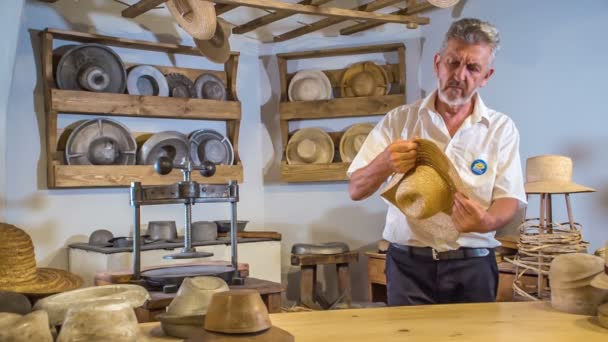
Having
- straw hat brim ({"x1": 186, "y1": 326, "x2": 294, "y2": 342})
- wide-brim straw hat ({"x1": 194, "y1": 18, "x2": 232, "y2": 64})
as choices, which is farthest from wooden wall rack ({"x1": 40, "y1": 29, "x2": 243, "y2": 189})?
straw hat brim ({"x1": 186, "y1": 326, "x2": 294, "y2": 342})


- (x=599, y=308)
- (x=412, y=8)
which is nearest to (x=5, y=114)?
(x=412, y=8)

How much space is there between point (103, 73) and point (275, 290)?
7.66 feet

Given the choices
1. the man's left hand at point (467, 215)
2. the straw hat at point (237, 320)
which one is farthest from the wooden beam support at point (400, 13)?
the straw hat at point (237, 320)

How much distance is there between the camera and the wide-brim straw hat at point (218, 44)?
386cm

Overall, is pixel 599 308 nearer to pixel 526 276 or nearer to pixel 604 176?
pixel 526 276

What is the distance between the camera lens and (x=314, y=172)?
487cm

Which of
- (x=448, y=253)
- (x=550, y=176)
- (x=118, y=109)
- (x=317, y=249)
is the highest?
(x=118, y=109)

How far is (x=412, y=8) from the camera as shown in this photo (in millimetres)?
4500

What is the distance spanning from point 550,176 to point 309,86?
212cm

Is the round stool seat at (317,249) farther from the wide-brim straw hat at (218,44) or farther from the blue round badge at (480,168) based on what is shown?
the blue round badge at (480,168)

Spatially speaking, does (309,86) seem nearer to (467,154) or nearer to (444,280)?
(467,154)

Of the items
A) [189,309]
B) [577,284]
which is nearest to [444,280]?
[577,284]

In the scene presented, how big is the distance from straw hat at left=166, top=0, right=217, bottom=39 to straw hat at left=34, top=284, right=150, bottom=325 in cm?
211

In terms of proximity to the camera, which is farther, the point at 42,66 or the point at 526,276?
the point at 42,66
